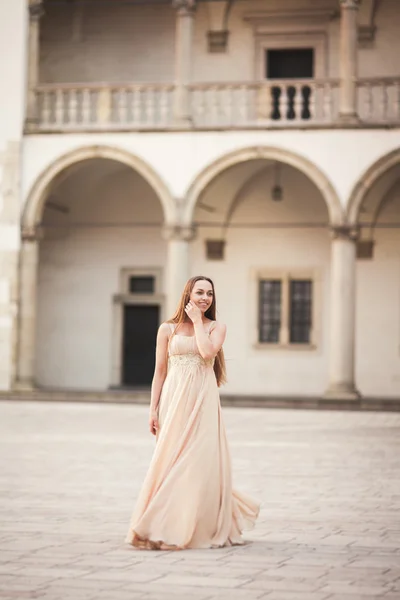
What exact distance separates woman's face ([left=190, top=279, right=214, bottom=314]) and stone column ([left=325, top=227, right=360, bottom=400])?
1598 cm

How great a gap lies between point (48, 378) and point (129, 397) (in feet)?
14.7

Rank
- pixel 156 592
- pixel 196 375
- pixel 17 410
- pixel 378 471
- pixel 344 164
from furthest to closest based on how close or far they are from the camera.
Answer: pixel 344 164, pixel 17 410, pixel 378 471, pixel 196 375, pixel 156 592

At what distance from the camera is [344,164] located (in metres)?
23.5

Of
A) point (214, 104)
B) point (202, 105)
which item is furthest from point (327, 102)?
point (202, 105)

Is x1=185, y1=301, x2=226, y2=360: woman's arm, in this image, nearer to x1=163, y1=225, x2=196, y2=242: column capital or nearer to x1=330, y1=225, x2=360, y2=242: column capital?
x1=330, y1=225, x2=360, y2=242: column capital

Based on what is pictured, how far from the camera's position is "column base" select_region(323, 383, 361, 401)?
23.0 metres

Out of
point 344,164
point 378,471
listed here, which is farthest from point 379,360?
point 378,471

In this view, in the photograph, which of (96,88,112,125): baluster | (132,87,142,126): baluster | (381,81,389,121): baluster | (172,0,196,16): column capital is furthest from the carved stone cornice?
(381,81,389,121): baluster

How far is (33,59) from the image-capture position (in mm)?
25125

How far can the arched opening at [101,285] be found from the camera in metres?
27.9

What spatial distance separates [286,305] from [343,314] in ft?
12.6

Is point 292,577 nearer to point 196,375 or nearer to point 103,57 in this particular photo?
point 196,375

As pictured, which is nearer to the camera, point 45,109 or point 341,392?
point 341,392

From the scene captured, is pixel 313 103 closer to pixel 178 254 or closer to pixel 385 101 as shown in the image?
pixel 385 101
